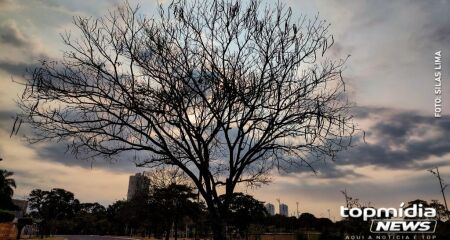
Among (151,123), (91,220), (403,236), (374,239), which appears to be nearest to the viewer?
(151,123)

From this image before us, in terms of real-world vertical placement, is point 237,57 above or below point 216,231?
above

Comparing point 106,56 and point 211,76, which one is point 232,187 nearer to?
point 211,76

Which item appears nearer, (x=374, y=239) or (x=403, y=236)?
(x=403, y=236)

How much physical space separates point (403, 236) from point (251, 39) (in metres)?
22.2

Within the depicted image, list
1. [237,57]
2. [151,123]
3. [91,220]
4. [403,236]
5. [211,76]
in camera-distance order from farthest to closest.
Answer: [91,220] → [403,236] → [237,57] → [211,76] → [151,123]

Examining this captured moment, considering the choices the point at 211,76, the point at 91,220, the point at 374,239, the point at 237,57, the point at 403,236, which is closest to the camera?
the point at 211,76

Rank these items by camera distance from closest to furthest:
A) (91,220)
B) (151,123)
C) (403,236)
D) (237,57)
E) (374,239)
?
(151,123) → (237,57) → (403,236) → (374,239) → (91,220)

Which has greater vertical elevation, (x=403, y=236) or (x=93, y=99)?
(x=93, y=99)

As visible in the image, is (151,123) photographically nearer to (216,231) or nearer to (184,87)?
(184,87)

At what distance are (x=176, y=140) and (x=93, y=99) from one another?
237 cm

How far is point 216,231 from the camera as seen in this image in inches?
348

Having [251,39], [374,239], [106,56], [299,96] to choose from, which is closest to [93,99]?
[106,56]

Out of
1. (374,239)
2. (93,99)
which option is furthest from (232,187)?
(374,239)

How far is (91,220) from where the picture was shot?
118312 mm
